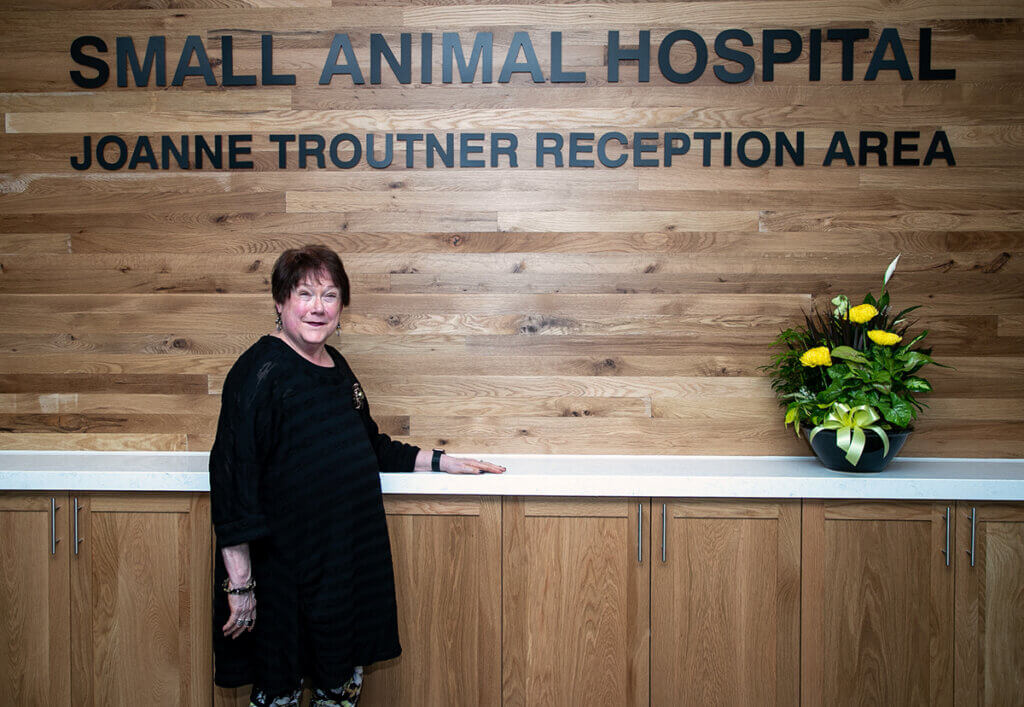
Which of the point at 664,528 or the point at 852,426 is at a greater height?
the point at 852,426

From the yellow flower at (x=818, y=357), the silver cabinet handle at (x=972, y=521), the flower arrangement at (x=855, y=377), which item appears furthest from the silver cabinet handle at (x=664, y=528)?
the silver cabinet handle at (x=972, y=521)

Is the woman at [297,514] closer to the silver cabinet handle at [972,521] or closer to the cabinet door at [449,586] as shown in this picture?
the cabinet door at [449,586]

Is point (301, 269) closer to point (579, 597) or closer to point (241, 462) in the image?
point (241, 462)

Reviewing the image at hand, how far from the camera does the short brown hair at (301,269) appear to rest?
2.12m

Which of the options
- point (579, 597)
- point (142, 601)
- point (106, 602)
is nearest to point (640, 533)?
point (579, 597)

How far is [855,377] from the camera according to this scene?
8.05 ft

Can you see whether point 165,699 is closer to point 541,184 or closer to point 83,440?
point 83,440

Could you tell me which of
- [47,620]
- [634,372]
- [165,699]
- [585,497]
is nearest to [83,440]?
[47,620]

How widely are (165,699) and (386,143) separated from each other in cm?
216

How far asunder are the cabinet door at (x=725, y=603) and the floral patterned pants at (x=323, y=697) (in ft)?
3.21

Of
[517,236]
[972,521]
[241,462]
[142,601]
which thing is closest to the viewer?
[241,462]

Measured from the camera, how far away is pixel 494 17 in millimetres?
2785

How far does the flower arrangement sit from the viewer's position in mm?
2416

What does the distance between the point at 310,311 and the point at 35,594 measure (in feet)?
4.77
